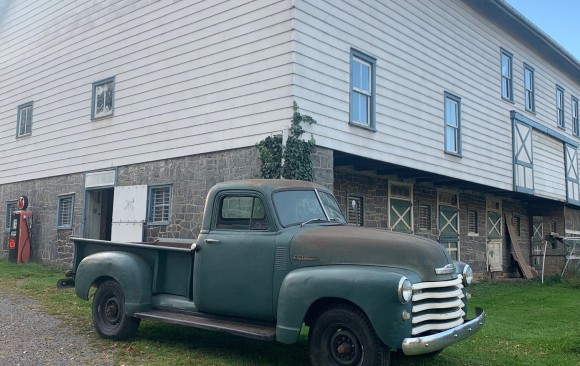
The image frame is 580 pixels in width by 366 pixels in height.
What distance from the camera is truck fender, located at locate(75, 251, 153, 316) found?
718cm

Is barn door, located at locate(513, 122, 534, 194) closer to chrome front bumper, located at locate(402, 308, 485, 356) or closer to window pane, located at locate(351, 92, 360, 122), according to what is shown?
window pane, located at locate(351, 92, 360, 122)

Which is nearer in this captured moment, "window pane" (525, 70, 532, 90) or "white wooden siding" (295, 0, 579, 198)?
"white wooden siding" (295, 0, 579, 198)

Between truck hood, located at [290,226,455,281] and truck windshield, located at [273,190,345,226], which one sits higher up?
truck windshield, located at [273,190,345,226]

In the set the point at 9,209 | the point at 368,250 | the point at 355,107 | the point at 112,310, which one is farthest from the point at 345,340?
the point at 9,209

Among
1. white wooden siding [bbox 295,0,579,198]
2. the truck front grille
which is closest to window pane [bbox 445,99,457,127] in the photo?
white wooden siding [bbox 295,0,579,198]

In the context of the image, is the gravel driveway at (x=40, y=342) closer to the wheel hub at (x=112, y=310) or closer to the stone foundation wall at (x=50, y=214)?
the wheel hub at (x=112, y=310)

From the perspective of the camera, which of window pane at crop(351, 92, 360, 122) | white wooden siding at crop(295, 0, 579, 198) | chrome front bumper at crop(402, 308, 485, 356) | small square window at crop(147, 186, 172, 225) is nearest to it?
chrome front bumper at crop(402, 308, 485, 356)

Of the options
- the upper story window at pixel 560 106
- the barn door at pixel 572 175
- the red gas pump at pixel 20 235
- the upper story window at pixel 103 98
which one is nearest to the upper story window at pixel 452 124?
the upper story window at pixel 560 106

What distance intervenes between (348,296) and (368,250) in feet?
1.80

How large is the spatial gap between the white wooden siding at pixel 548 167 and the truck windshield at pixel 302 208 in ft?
49.7

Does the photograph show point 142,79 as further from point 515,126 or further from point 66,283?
point 515,126

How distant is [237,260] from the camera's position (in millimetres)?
6500

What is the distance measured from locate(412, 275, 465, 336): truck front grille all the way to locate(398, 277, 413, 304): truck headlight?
9 centimetres

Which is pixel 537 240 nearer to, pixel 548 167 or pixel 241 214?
pixel 548 167
